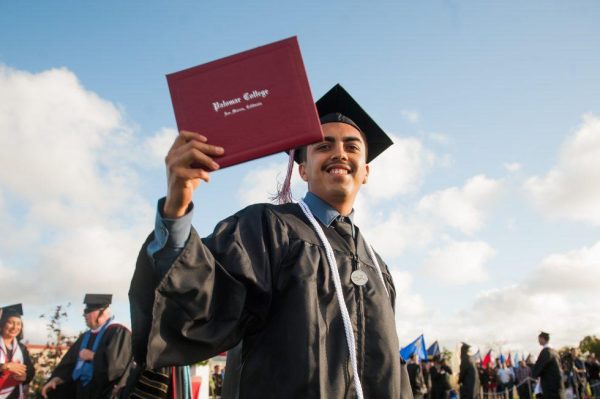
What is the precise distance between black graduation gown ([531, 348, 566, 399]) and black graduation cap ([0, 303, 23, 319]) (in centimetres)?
1106

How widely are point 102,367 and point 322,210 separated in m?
5.33

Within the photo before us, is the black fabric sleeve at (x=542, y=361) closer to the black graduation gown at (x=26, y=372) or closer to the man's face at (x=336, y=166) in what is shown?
the black graduation gown at (x=26, y=372)

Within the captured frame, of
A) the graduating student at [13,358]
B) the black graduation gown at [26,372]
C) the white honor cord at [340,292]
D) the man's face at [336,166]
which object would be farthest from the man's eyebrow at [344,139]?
the black graduation gown at [26,372]

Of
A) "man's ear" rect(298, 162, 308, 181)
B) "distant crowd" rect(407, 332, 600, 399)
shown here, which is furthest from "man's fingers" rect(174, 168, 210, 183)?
"distant crowd" rect(407, 332, 600, 399)

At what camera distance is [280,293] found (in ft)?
5.65

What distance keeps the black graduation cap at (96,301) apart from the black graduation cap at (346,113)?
5614mm

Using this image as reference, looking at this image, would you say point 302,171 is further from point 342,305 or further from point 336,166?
point 342,305

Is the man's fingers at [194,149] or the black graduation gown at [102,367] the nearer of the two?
the man's fingers at [194,149]

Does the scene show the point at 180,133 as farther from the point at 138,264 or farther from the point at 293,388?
the point at 293,388

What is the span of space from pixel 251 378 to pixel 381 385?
442mm

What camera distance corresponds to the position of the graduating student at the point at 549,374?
11688mm

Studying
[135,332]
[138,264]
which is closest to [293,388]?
[135,332]

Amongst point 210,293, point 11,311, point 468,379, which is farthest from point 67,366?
point 468,379

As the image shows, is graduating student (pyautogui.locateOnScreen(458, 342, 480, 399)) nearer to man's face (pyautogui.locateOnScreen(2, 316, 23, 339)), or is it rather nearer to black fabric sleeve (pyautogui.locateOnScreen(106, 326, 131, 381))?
black fabric sleeve (pyautogui.locateOnScreen(106, 326, 131, 381))
